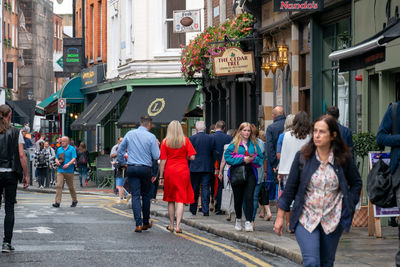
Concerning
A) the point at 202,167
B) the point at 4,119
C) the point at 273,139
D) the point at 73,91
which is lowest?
the point at 202,167

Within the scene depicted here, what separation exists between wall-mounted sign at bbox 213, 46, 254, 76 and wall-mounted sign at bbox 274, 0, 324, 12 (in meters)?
5.22

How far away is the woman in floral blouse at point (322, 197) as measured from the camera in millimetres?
7586

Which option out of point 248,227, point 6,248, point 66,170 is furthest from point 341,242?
point 66,170

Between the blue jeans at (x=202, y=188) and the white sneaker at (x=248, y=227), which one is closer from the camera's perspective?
the white sneaker at (x=248, y=227)

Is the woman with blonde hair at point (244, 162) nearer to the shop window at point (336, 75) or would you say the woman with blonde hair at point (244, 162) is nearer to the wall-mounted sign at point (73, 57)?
the shop window at point (336, 75)

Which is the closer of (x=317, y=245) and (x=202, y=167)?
(x=317, y=245)

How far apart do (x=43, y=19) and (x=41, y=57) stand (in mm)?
3918

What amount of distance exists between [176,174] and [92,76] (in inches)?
1111

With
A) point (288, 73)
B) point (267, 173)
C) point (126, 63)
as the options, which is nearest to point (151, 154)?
point (267, 173)

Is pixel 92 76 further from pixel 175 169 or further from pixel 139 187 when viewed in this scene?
pixel 175 169

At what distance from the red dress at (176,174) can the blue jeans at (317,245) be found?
26.1 ft

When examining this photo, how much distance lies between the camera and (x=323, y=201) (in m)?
7.61

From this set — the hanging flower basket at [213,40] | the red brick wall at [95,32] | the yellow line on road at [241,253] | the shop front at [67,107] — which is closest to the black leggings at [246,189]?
the yellow line on road at [241,253]

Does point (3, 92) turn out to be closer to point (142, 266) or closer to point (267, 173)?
point (267, 173)
